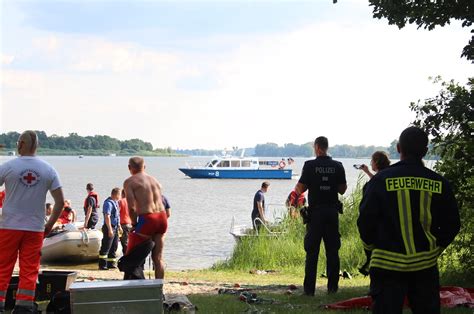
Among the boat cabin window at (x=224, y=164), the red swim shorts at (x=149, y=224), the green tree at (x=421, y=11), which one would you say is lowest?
the red swim shorts at (x=149, y=224)

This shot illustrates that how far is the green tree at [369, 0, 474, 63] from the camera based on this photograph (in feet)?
29.8

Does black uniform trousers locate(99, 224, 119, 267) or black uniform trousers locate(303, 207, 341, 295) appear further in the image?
black uniform trousers locate(99, 224, 119, 267)

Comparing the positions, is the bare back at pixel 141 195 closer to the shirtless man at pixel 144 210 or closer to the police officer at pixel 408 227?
the shirtless man at pixel 144 210

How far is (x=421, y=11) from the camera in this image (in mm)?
9289

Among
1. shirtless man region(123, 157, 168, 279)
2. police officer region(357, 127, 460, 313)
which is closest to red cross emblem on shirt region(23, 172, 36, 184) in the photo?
shirtless man region(123, 157, 168, 279)

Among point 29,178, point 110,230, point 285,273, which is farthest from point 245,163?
point 29,178

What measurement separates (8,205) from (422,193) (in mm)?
4199

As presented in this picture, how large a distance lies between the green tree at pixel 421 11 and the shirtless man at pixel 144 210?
3.49 m

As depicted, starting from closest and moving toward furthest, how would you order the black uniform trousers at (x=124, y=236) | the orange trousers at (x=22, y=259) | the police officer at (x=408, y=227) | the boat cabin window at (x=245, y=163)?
the police officer at (x=408, y=227), the orange trousers at (x=22, y=259), the black uniform trousers at (x=124, y=236), the boat cabin window at (x=245, y=163)

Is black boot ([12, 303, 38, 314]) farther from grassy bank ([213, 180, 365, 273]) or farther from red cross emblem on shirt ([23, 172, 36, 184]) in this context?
grassy bank ([213, 180, 365, 273])

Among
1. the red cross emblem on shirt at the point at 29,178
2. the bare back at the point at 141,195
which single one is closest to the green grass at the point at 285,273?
the bare back at the point at 141,195

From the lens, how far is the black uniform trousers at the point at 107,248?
16.4 m

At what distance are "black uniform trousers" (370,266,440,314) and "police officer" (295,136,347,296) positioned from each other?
4.13 m

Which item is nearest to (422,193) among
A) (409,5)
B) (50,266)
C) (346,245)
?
(409,5)
